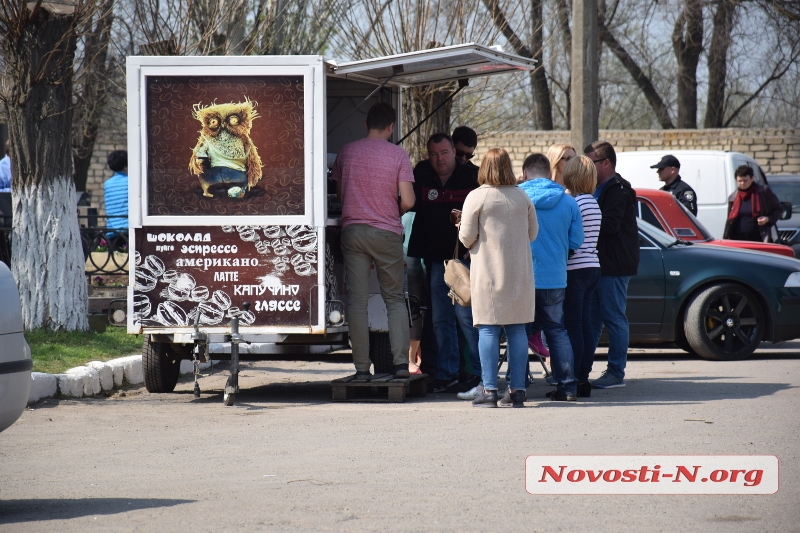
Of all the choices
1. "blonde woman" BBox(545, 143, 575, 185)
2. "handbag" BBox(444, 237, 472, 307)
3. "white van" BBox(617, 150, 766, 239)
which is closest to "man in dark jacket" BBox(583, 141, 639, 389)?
"blonde woman" BBox(545, 143, 575, 185)

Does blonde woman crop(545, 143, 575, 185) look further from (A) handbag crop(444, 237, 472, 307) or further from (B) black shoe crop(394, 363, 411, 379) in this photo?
(B) black shoe crop(394, 363, 411, 379)

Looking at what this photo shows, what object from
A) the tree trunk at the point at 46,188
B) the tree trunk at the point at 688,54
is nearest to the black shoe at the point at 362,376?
the tree trunk at the point at 46,188

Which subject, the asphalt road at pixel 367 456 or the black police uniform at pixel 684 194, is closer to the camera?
the asphalt road at pixel 367 456

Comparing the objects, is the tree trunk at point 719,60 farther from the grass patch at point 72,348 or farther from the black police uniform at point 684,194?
the grass patch at point 72,348

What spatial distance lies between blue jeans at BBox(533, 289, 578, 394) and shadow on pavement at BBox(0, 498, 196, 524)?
3547 millimetres

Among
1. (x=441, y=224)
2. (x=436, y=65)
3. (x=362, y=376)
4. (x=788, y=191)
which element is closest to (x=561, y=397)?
(x=362, y=376)

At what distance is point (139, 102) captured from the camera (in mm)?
7727

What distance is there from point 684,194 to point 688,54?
66.9ft

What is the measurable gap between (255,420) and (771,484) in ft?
11.0

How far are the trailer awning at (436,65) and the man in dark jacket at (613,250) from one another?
39.0 inches

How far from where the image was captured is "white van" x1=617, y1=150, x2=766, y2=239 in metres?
16.1

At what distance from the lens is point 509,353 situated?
756cm

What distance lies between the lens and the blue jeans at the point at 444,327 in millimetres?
8328

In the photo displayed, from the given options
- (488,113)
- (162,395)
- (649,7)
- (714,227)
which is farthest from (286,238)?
(649,7)
